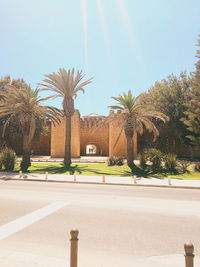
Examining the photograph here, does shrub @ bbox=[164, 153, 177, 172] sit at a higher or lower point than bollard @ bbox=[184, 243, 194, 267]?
higher

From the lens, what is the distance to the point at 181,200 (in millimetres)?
8000

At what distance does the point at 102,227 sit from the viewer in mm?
5203

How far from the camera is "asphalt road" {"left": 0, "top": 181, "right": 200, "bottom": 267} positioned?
3.85 meters

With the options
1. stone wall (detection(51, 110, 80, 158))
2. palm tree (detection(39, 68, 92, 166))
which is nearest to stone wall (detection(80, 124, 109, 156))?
stone wall (detection(51, 110, 80, 158))

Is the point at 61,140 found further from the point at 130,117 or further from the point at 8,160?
the point at 130,117

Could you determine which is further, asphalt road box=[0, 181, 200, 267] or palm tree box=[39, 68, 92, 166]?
palm tree box=[39, 68, 92, 166]

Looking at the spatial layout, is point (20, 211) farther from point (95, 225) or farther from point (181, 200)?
point (181, 200)

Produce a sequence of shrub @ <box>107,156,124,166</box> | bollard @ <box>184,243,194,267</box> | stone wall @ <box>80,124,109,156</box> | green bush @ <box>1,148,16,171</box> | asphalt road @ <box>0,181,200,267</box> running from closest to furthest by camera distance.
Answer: bollard @ <box>184,243,194,267</box> < asphalt road @ <box>0,181,200,267</box> < green bush @ <box>1,148,16,171</box> < shrub @ <box>107,156,124,166</box> < stone wall @ <box>80,124,109,156</box>

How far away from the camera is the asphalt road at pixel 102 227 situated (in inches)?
152

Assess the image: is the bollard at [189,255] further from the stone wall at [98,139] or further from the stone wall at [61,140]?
the stone wall at [98,139]

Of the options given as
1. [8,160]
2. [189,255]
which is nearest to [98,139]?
[8,160]

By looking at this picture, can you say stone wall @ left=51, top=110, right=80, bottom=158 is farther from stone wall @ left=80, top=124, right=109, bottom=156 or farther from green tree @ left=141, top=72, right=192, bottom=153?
green tree @ left=141, top=72, right=192, bottom=153

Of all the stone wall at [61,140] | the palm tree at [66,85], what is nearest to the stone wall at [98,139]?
the stone wall at [61,140]

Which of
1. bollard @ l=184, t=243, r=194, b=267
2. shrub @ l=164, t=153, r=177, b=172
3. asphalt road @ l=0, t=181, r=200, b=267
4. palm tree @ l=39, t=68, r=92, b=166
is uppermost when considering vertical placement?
palm tree @ l=39, t=68, r=92, b=166
